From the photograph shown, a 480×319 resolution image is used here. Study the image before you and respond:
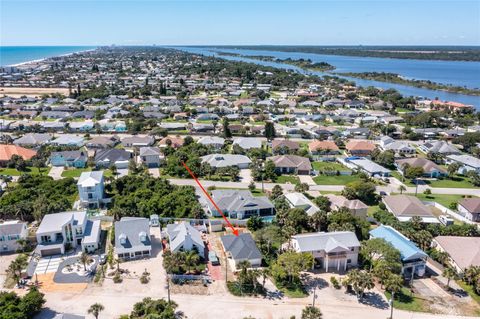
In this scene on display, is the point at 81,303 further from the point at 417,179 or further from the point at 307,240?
the point at 417,179

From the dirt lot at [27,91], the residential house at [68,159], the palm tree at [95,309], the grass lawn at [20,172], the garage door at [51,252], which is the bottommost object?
the garage door at [51,252]

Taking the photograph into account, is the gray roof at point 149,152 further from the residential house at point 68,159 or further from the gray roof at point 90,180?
the gray roof at point 90,180

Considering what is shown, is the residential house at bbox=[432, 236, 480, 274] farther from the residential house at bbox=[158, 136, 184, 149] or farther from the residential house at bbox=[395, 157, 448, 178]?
the residential house at bbox=[158, 136, 184, 149]

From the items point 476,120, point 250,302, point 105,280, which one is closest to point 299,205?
point 250,302

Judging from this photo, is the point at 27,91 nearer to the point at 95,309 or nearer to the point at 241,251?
the point at 241,251

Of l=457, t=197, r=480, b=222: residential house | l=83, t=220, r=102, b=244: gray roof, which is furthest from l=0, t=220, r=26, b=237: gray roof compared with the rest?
l=457, t=197, r=480, b=222: residential house

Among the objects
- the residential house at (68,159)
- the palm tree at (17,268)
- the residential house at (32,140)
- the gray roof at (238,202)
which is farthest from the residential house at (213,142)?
the palm tree at (17,268)
